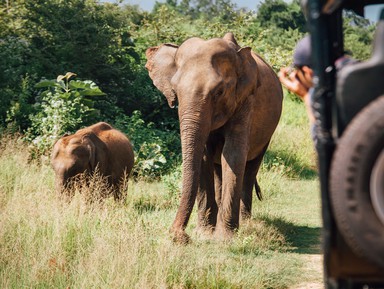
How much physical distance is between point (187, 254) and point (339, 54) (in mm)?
4460

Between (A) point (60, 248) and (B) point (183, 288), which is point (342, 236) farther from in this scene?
(A) point (60, 248)

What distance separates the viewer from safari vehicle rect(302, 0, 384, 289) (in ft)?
8.72

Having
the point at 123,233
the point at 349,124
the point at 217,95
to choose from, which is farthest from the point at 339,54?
the point at 217,95

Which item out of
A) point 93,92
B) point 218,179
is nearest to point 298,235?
point 218,179

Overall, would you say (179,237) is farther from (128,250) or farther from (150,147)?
(150,147)

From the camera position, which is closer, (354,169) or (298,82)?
(354,169)

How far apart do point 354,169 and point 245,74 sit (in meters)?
7.46

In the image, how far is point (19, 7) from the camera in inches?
726

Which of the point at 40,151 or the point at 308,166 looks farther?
the point at 308,166

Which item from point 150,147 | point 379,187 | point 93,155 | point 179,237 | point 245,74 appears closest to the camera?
point 379,187

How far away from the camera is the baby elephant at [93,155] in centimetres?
1199

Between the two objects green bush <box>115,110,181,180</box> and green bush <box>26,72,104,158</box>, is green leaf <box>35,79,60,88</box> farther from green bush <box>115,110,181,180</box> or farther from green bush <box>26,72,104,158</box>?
green bush <box>115,110,181,180</box>

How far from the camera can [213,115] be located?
966 centimetres

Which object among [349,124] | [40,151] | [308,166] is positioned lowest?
[308,166]
